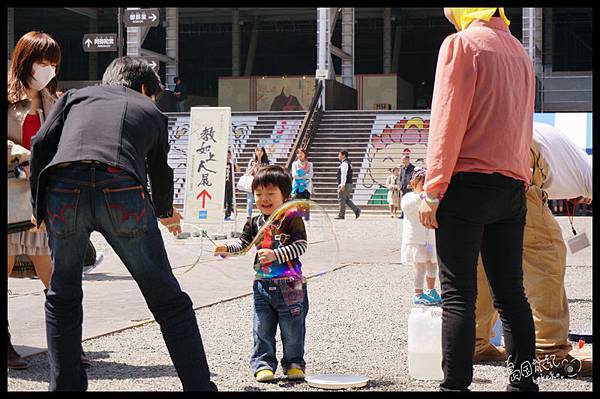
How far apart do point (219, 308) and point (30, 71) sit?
2876mm

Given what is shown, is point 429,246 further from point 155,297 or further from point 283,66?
point 283,66

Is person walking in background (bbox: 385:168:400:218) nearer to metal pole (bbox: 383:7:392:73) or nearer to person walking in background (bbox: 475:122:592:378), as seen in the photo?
metal pole (bbox: 383:7:392:73)

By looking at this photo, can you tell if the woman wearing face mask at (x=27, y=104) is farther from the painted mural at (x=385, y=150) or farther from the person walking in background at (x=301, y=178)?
the painted mural at (x=385, y=150)

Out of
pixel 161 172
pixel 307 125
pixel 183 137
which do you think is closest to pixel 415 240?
pixel 161 172

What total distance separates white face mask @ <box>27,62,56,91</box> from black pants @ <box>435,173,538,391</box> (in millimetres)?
2216

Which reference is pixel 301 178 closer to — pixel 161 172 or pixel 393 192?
pixel 393 192

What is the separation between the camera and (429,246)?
24.0ft

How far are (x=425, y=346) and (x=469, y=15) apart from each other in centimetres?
157

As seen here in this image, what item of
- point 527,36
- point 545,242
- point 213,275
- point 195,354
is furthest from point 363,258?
point 527,36

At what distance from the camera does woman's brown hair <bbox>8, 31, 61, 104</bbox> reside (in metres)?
4.74

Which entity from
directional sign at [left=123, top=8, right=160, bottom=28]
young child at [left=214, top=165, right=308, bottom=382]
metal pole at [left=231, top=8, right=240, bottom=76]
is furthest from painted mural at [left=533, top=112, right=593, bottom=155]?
metal pole at [left=231, top=8, right=240, bottom=76]

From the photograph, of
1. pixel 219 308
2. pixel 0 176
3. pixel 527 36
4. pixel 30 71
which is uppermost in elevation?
pixel 527 36

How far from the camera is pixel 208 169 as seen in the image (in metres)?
14.3

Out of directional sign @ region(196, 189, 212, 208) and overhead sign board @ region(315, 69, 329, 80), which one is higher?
overhead sign board @ region(315, 69, 329, 80)
